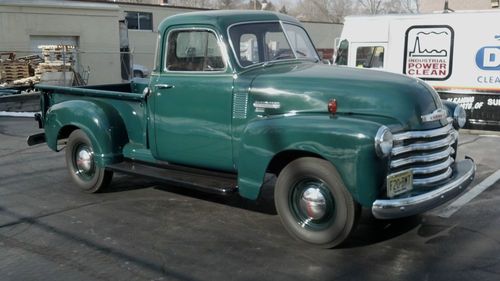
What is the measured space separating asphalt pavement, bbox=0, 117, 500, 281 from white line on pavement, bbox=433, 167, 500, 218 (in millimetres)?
81

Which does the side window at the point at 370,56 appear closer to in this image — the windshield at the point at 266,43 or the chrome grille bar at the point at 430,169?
the windshield at the point at 266,43

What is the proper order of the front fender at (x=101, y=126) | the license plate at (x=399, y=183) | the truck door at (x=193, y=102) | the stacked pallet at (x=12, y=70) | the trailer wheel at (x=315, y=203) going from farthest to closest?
the stacked pallet at (x=12, y=70) < the front fender at (x=101, y=126) < the truck door at (x=193, y=102) < the trailer wheel at (x=315, y=203) < the license plate at (x=399, y=183)

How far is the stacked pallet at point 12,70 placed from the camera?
20050 mm

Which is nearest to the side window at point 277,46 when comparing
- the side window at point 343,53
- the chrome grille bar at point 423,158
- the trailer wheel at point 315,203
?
the trailer wheel at point 315,203

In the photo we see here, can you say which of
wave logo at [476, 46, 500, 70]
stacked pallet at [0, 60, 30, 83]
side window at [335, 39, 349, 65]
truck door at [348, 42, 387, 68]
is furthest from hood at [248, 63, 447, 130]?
stacked pallet at [0, 60, 30, 83]

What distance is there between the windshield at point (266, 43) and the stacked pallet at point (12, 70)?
1656 cm

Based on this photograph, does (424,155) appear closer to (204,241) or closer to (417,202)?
(417,202)

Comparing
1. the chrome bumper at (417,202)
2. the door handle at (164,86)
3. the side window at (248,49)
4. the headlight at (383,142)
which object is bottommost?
the chrome bumper at (417,202)

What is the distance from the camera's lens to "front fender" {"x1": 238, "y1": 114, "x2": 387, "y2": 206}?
175 inches

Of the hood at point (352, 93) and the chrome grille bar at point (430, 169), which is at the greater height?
the hood at point (352, 93)

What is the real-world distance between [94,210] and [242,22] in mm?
2620

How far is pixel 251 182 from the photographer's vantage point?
17.0 feet

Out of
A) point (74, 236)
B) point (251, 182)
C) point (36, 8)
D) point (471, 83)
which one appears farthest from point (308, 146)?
point (36, 8)

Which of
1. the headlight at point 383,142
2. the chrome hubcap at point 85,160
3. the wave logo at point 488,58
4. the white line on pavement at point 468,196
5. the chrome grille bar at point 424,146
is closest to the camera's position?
the headlight at point 383,142
